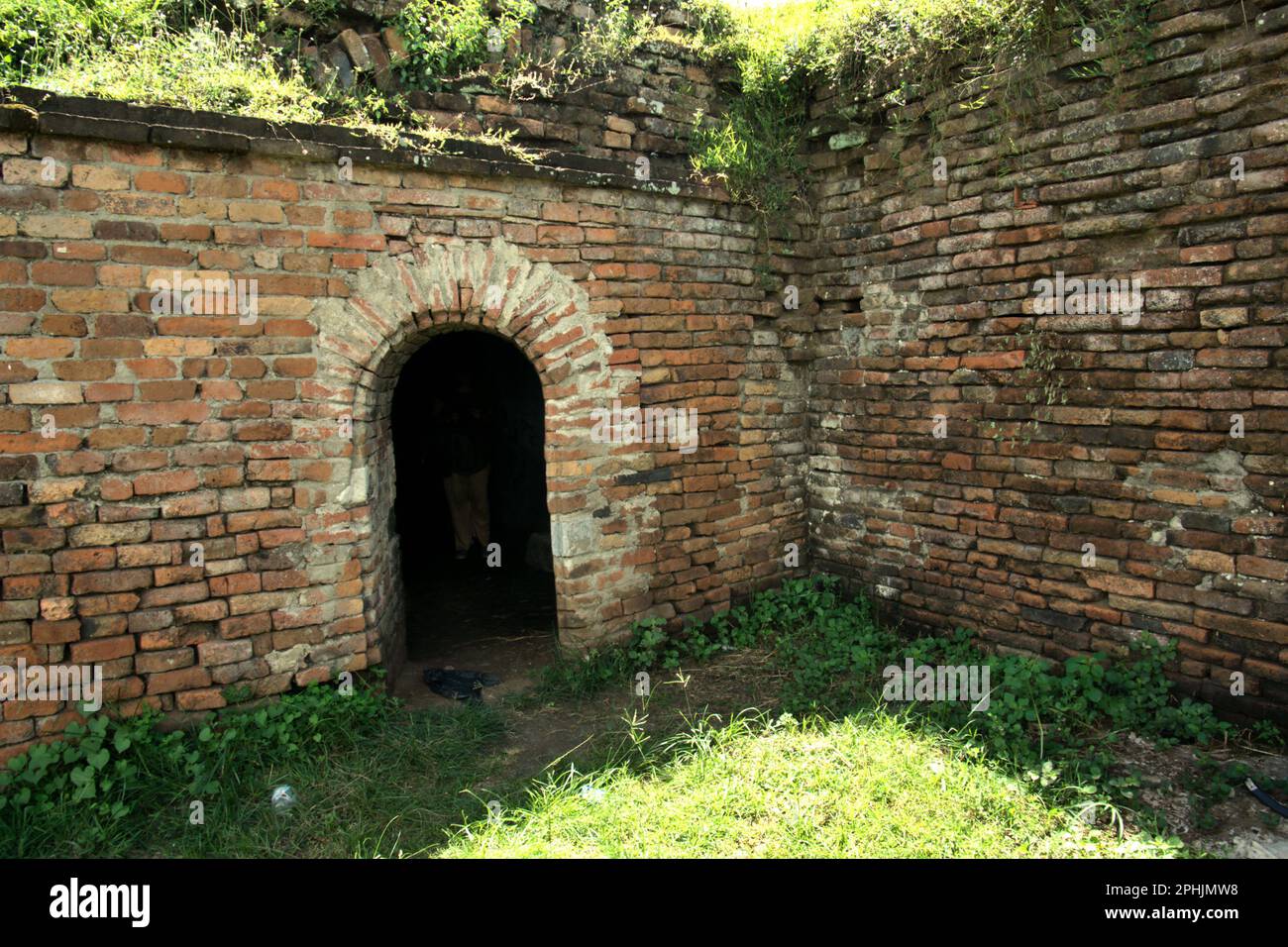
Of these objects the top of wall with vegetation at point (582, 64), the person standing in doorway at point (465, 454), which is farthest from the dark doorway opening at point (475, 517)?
the top of wall with vegetation at point (582, 64)

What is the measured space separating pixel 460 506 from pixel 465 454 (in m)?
0.59

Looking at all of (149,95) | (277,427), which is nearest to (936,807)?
(277,427)

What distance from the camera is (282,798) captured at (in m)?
3.45

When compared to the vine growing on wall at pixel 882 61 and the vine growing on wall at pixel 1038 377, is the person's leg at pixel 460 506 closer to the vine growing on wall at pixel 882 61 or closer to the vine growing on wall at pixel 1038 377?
the vine growing on wall at pixel 882 61

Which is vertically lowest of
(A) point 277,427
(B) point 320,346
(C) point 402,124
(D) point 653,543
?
(D) point 653,543

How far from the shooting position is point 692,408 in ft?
16.6

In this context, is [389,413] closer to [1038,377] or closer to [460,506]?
[460,506]

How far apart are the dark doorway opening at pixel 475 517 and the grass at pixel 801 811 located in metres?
1.46

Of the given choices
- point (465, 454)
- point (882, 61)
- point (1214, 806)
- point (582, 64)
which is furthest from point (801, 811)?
point (465, 454)

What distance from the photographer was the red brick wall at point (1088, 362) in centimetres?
353

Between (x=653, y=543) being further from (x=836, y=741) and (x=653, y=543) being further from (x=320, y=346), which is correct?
(x=320, y=346)
